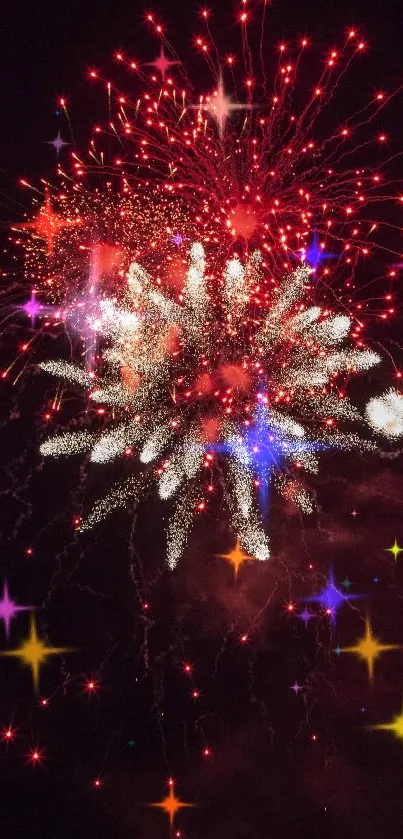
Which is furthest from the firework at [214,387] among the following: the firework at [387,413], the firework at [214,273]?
the firework at [387,413]

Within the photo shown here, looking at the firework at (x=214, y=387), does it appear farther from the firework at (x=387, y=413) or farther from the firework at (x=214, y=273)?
the firework at (x=387, y=413)

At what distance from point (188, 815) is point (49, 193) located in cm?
182

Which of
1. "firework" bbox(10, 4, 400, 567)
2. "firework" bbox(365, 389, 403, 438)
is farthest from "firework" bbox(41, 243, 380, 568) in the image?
"firework" bbox(365, 389, 403, 438)

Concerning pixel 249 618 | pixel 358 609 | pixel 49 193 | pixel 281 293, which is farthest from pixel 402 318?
pixel 49 193

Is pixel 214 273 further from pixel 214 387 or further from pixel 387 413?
pixel 387 413

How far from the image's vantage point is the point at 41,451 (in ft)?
5.51

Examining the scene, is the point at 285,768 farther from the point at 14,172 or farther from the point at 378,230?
the point at 14,172

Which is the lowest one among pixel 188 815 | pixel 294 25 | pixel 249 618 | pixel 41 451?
pixel 188 815

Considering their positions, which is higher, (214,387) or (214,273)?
(214,273)

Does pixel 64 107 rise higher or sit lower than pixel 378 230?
higher

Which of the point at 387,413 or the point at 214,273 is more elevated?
the point at 214,273

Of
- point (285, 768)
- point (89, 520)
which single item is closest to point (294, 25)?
point (89, 520)

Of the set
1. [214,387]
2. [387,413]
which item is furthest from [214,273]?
[387,413]

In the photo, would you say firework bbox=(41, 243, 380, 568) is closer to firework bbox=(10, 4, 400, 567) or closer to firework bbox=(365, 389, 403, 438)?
firework bbox=(10, 4, 400, 567)
